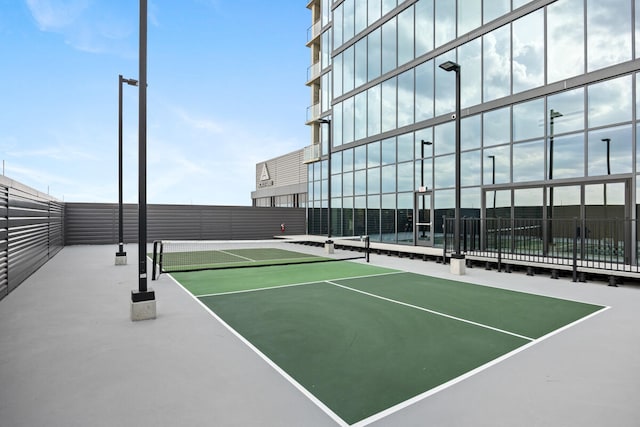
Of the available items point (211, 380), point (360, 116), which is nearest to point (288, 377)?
point (211, 380)

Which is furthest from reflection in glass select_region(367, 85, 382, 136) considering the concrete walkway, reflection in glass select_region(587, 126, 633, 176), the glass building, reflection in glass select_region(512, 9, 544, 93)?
the concrete walkway

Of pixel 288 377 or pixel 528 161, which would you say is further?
pixel 528 161

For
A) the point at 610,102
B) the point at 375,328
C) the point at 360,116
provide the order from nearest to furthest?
the point at 375,328 → the point at 610,102 → the point at 360,116

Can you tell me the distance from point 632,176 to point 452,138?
719 cm

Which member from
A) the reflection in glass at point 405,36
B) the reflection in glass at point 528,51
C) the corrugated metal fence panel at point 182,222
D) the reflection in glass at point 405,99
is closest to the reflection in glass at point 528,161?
the reflection in glass at point 528,51

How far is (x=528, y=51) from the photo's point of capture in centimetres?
1464

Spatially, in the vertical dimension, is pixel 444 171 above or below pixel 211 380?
above

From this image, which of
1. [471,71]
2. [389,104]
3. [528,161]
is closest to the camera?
[528,161]

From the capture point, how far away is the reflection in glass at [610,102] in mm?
11859

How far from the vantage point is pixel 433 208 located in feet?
59.8

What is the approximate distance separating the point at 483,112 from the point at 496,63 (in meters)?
2.02

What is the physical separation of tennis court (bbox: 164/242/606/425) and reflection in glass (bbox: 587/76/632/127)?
7563 millimetres

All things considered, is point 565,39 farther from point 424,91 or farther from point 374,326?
point 374,326

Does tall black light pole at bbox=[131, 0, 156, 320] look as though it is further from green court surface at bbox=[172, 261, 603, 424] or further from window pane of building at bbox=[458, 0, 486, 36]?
window pane of building at bbox=[458, 0, 486, 36]
